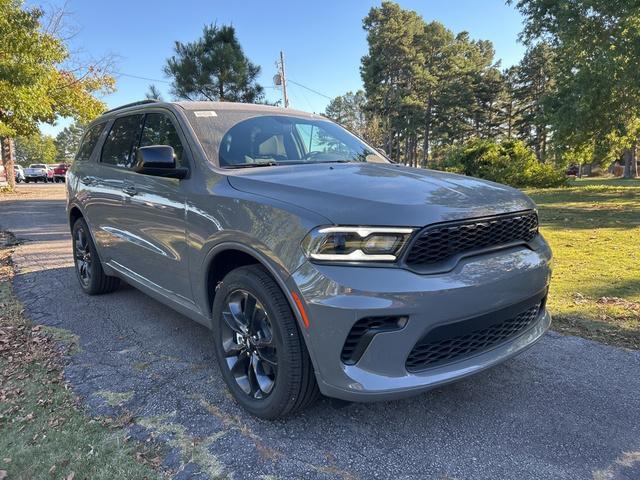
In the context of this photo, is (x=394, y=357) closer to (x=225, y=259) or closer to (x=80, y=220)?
(x=225, y=259)

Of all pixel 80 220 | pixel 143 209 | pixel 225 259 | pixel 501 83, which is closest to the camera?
pixel 225 259

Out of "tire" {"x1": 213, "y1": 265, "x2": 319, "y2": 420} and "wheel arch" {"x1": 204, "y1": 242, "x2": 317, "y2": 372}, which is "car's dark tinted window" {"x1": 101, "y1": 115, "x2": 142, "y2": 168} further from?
"tire" {"x1": 213, "y1": 265, "x2": 319, "y2": 420}

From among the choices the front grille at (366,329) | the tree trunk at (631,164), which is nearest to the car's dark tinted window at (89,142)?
the front grille at (366,329)

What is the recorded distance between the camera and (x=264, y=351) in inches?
A: 100.0

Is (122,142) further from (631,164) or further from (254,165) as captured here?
(631,164)

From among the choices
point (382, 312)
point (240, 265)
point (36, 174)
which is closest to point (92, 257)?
point (240, 265)

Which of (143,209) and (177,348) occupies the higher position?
(143,209)

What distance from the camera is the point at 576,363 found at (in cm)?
318

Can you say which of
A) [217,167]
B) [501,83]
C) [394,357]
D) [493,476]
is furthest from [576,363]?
[501,83]

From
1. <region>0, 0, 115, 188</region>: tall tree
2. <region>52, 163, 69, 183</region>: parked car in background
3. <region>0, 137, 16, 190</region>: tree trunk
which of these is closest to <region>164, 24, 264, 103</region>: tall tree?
<region>0, 0, 115, 188</region>: tall tree

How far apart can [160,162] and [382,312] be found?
5.89ft

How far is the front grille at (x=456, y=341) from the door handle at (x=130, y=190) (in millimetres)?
2559

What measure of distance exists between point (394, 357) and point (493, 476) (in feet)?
2.38

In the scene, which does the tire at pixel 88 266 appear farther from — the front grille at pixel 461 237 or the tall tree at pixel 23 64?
the tall tree at pixel 23 64
